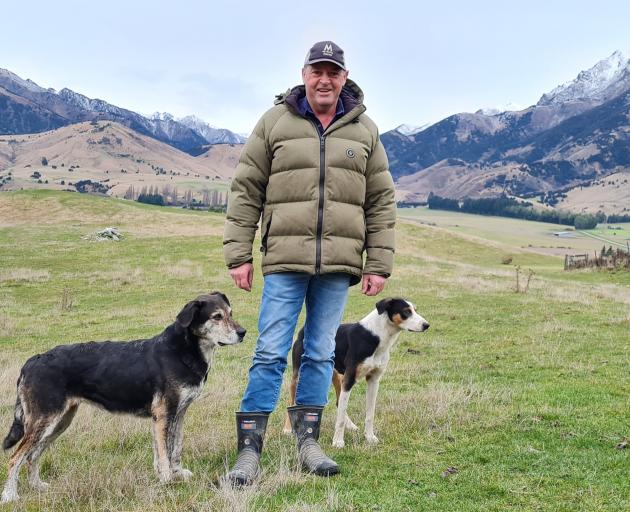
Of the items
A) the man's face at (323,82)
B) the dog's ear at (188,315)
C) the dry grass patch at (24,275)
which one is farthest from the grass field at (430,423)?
the dry grass patch at (24,275)

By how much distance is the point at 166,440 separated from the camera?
5.16 metres

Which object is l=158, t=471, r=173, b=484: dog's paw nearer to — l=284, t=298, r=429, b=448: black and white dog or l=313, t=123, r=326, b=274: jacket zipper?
l=284, t=298, r=429, b=448: black and white dog

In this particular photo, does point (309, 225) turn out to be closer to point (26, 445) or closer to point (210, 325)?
point (210, 325)

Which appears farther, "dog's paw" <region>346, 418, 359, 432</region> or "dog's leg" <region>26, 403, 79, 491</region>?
"dog's paw" <region>346, 418, 359, 432</region>

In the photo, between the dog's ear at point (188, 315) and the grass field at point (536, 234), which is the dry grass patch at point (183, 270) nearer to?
the dog's ear at point (188, 315)

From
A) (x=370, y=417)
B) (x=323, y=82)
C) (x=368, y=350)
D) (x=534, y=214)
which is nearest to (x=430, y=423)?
(x=370, y=417)

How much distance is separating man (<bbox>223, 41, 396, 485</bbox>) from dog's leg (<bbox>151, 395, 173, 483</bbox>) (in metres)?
0.68

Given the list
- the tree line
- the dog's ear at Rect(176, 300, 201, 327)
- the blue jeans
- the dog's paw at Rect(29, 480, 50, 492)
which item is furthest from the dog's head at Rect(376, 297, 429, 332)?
the tree line

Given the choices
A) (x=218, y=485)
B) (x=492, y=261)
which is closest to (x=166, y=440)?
(x=218, y=485)

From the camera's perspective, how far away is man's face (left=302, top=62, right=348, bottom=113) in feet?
16.6

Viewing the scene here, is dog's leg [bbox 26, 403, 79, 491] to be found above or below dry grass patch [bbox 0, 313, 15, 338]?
above

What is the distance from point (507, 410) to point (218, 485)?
4084mm

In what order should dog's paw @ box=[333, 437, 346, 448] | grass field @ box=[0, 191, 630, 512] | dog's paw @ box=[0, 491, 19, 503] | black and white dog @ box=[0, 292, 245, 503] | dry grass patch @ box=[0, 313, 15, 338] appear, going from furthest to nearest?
dry grass patch @ box=[0, 313, 15, 338]
dog's paw @ box=[333, 437, 346, 448]
black and white dog @ box=[0, 292, 245, 503]
dog's paw @ box=[0, 491, 19, 503]
grass field @ box=[0, 191, 630, 512]

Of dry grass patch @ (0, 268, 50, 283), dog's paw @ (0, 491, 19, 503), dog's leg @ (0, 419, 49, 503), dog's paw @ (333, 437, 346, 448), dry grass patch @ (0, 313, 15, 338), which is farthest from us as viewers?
dry grass patch @ (0, 268, 50, 283)
